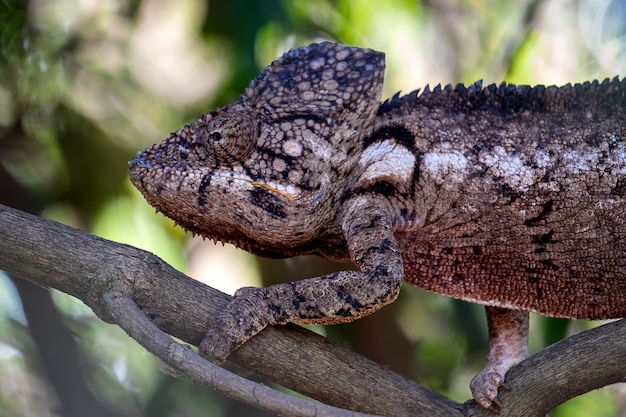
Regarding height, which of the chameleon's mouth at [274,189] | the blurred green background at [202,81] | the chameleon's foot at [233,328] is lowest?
the chameleon's foot at [233,328]

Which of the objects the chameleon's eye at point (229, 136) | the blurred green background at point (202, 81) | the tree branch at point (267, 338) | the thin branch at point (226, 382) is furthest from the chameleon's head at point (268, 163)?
the blurred green background at point (202, 81)

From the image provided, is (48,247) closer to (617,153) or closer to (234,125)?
(234,125)

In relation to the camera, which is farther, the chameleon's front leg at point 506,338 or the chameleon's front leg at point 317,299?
the chameleon's front leg at point 506,338

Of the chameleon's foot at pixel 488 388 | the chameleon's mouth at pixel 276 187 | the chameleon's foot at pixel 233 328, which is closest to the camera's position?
the chameleon's foot at pixel 233 328

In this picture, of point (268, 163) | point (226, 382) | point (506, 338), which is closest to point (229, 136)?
point (268, 163)

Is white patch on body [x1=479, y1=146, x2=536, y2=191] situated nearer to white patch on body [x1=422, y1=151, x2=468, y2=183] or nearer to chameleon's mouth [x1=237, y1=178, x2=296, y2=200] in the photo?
white patch on body [x1=422, y1=151, x2=468, y2=183]

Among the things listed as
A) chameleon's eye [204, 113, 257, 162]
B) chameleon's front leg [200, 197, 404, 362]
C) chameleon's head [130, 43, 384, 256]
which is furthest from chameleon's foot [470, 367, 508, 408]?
chameleon's eye [204, 113, 257, 162]

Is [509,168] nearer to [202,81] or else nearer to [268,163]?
[268,163]

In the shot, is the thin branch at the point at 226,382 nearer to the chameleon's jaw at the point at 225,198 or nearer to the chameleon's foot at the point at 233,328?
the chameleon's foot at the point at 233,328
